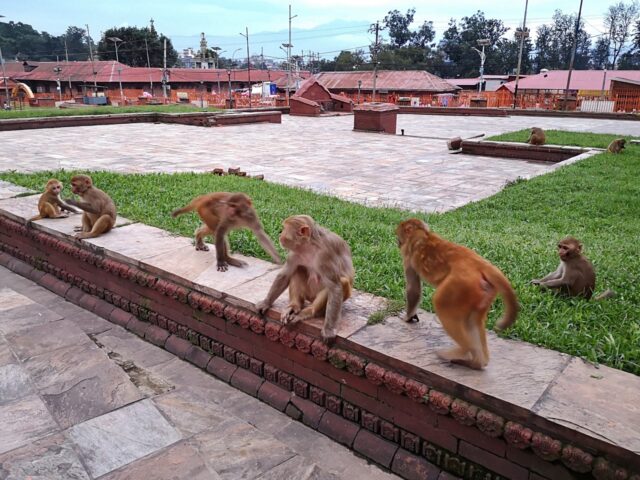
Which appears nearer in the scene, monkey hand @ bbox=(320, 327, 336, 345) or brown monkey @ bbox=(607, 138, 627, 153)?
monkey hand @ bbox=(320, 327, 336, 345)

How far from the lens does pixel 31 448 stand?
2.89m

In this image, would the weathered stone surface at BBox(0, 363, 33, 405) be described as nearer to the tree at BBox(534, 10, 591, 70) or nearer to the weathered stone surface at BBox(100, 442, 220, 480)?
Answer: the weathered stone surface at BBox(100, 442, 220, 480)

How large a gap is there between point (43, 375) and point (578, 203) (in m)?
7.21

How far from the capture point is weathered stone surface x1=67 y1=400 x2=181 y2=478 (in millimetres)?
2842

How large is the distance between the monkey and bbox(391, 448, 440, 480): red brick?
179 cm

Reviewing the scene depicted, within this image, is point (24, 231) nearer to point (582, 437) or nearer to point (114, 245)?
point (114, 245)

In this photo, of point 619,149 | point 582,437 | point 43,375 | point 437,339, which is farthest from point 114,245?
point 619,149

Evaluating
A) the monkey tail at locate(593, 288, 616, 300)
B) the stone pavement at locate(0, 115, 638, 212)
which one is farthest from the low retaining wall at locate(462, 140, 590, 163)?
the monkey tail at locate(593, 288, 616, 300)

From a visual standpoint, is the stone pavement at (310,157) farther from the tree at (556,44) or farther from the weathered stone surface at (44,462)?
the tree at (556,44)

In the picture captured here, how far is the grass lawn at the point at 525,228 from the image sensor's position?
3193mm

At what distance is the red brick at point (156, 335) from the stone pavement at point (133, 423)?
57 mm

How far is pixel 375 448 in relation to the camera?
2906 mm

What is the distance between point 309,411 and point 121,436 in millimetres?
1136

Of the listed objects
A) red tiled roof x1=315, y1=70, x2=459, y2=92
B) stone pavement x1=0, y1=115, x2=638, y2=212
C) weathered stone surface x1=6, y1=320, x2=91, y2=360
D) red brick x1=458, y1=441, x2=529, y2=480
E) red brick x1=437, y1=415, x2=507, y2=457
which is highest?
red tiled roof x1=315, y1=70, x2=459, y2=92
